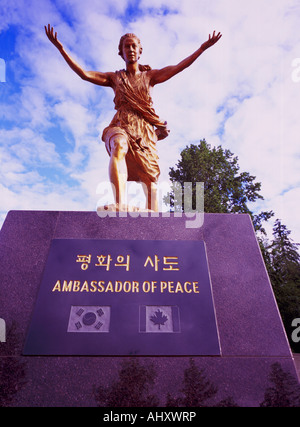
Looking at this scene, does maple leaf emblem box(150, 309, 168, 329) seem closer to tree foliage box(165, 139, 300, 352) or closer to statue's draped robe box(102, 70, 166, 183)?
statue's draped robe box(102, 70, 166, 183)

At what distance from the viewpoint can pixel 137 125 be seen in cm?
455

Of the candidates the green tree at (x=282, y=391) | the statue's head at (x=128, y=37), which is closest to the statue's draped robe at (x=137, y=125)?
the statue's head at (x=128, y=37)

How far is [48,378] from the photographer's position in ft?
7.31

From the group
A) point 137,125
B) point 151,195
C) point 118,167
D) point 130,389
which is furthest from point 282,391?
point 137,125

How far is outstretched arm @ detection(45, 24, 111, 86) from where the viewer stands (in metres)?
4.29

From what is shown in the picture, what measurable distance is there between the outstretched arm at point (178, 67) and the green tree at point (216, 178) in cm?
1380

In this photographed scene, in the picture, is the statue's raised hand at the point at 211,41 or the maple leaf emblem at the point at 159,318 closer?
the maple leaf emblem at the point at 159,318

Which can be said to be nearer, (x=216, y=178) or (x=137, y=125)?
(x=137, y=125)

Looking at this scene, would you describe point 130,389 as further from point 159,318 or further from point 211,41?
point 211,41

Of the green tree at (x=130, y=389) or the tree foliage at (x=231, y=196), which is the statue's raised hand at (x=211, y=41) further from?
the tree foliage at (x=231, y=196)

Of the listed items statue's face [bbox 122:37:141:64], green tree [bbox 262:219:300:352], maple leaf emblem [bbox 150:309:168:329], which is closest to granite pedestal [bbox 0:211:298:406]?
maple leaf emblem [bbox 150:309:168:329]

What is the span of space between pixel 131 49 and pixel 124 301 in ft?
13.1

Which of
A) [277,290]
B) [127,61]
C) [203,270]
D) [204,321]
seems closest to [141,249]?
[203,270]

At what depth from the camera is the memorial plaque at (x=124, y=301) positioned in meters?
2.39
